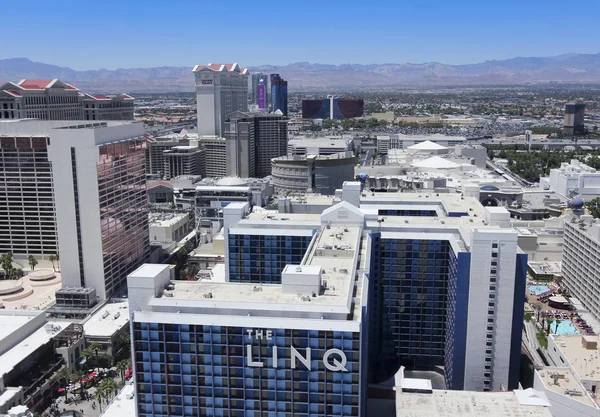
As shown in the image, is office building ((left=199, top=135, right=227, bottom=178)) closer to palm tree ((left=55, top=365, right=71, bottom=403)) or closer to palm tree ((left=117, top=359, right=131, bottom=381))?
palm tree ((left=117, top=359, right=131, bottom=381))

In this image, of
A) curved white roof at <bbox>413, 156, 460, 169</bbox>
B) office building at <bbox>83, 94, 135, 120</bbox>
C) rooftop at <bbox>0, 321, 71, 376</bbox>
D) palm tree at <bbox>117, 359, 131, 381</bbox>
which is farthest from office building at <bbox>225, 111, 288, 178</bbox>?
palm tree at <bbox>117, 359, 131, 381</bbox>

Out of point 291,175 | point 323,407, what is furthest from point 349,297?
point 291,175

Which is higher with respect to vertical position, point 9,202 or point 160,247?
point 9,202

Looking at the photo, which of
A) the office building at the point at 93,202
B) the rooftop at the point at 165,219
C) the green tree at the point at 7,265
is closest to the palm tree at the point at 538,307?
the office building at the point at 93,202

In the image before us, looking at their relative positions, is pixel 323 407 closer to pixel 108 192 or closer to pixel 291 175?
pixel 108 192

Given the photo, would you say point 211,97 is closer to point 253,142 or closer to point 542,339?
point 253,142
